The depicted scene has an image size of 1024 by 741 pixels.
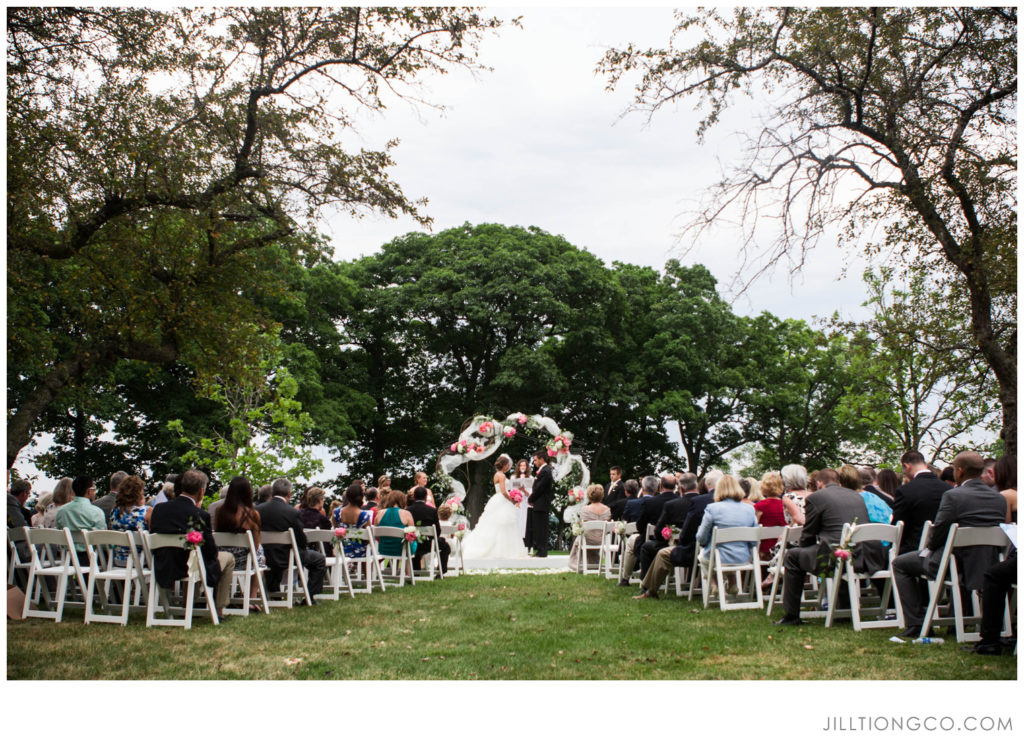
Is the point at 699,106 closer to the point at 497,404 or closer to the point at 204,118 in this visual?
the point at 204,118

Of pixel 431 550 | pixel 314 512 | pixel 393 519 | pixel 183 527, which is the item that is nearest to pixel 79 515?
pixel 183 527

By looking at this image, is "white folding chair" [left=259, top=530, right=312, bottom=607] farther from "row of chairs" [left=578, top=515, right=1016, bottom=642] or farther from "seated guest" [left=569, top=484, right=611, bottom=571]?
"seated guest" [left=569, top=484, right=611, bottom=571]

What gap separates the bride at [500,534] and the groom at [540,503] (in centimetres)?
47

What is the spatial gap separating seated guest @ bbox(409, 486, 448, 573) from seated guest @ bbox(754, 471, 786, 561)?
198 inches

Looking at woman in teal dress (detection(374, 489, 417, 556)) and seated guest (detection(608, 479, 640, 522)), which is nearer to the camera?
woman in teal dress (detection(374, 489, 417, 556))

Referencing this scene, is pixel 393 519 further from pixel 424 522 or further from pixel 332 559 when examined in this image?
pixel 332 559

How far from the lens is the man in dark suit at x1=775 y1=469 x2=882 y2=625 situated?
7.38 metres

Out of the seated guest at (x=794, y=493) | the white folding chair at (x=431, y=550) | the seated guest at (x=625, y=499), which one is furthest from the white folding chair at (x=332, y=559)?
the seated guest at (x=794, y=493)

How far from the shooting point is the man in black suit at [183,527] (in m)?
7.53

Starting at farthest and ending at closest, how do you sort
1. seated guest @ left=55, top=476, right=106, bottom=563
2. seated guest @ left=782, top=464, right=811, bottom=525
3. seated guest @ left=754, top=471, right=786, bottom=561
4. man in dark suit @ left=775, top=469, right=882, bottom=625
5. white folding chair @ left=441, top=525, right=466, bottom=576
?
white folding chair @ left=441, top=525, right=466, bottom=576
seated guest @ left=782, top=464, right=811, bottom=525
seated guest @ left=754, top=471, right=786, bottom=561
seated guest @ left=55, top=476, right=106, bottom=563
man in dark suit @ left=775, top=469, right=882, bottom=625

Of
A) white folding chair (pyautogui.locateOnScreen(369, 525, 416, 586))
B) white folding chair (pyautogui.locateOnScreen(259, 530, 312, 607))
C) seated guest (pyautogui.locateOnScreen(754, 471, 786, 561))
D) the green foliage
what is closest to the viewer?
white folding chair (pyautogui.locateOnScreen(259, 530, 312, 607))

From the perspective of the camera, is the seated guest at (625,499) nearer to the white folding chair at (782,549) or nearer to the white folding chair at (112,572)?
the white folding chair at (782,549)

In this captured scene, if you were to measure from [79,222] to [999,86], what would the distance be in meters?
13.4

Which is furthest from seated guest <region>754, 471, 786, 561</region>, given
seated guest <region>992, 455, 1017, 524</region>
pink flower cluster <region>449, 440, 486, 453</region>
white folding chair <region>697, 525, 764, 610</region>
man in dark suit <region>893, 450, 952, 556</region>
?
pink flower cluster <region>449, 440, 486, 453</region>
